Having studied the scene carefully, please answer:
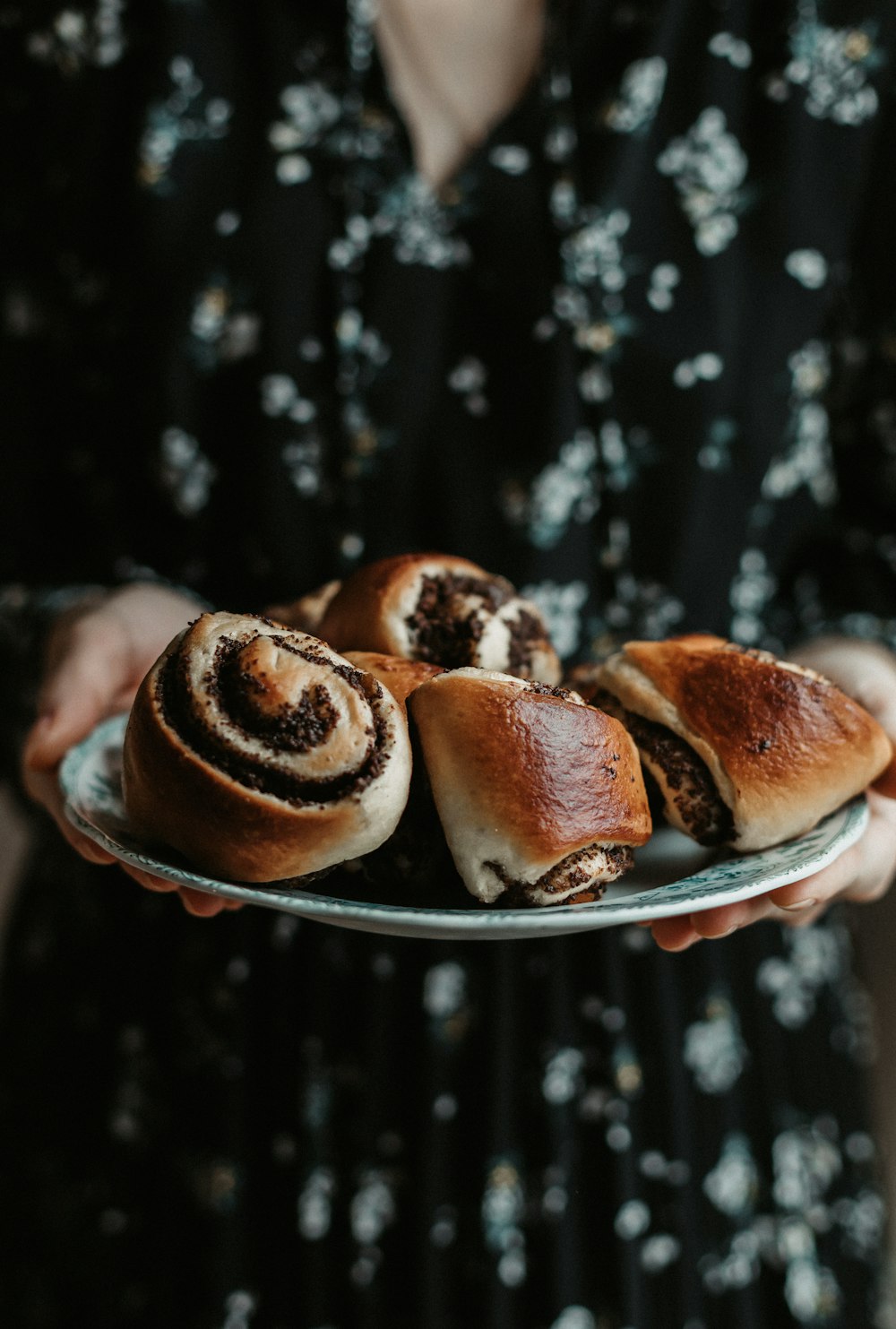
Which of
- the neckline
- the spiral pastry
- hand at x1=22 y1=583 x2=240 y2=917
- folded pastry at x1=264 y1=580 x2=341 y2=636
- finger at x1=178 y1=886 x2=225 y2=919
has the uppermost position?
the neckline

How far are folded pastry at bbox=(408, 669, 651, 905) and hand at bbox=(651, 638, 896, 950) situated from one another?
0.23ft

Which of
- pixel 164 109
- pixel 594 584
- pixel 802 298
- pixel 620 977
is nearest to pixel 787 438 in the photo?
pixel 802 298

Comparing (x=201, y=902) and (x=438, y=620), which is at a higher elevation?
(x=438, y=620)

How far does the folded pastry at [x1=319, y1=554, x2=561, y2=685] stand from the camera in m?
0.71

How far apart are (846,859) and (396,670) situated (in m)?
0.36

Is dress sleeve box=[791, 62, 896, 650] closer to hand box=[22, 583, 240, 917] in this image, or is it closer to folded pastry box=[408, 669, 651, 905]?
folded pastry box=[408, 669, 651, 905]

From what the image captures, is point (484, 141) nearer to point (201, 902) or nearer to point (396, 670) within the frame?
point (396, 670)

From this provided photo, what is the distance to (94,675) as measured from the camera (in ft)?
2.59

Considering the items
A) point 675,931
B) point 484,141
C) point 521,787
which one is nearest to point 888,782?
point 675,931

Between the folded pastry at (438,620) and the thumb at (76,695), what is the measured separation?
0.64 feet

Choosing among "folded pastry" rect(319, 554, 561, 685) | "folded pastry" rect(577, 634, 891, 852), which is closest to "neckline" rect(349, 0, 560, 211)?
"folded pastry" rect(319, 554, 561, 685)

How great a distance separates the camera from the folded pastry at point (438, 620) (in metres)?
0.71

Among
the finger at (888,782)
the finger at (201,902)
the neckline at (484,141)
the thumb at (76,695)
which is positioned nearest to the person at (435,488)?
the neckline at (484,141)

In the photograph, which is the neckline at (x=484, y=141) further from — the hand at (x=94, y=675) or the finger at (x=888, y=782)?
the finger at (x=888, y=782)
